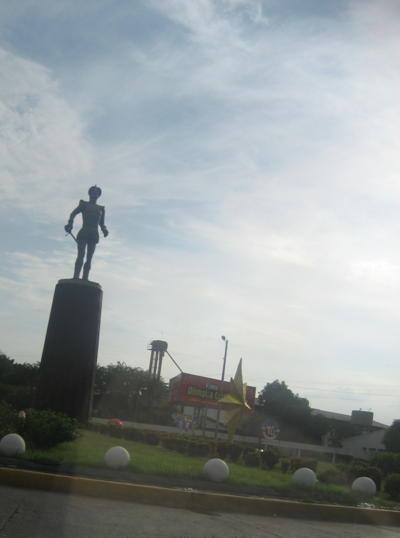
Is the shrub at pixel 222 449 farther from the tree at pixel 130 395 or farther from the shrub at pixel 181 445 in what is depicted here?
the tree at pixel 130 395

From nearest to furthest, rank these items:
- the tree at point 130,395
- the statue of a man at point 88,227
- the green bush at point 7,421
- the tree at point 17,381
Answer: the green bush at point 7,421
the statue of a man at point 88,227
the tree at point 17,381
the tree at point 130,395

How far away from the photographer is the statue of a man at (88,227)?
15.6m

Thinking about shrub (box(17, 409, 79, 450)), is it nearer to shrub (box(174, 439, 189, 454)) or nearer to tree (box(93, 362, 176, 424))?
shrub (box(174, 439, 189, 454))

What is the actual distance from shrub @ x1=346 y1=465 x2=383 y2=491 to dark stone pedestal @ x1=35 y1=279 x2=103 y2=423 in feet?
23.5

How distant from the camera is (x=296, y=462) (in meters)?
12.7

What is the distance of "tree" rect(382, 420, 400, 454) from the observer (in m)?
40.6

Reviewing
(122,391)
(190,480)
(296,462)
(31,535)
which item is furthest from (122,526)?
(122,391)

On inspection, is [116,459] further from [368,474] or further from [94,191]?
[94,191]

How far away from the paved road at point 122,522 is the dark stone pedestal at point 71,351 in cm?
756

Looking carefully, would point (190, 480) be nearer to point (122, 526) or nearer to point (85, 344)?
point (122, 526)

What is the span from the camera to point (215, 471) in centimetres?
905

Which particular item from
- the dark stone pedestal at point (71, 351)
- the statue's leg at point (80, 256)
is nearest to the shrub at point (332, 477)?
the dark stone pedestal at point (71, 351)

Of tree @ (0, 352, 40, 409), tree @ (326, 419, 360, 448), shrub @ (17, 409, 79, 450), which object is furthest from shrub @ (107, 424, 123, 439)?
tree @ (326, 419, 360, 448)

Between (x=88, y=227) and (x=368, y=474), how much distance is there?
10380mm
